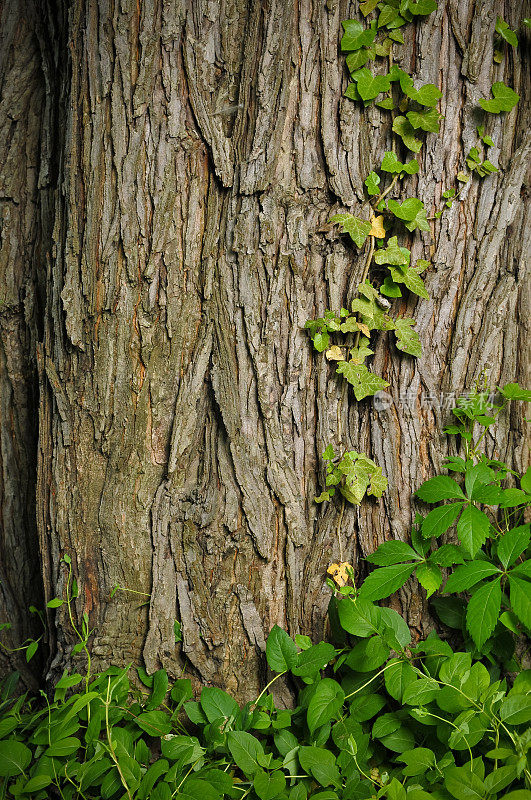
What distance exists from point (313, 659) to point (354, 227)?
50.3 inches

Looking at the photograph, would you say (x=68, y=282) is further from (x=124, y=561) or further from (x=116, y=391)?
(x=124, y=561)

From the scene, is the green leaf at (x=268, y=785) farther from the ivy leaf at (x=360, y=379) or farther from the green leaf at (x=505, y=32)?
the green leaf at (x=505, y=32)

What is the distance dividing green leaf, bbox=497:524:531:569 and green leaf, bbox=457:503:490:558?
57 mm

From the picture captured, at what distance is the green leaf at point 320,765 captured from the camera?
4.74 feet

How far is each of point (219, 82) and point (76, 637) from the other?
1.83 m

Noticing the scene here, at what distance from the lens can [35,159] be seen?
234cm

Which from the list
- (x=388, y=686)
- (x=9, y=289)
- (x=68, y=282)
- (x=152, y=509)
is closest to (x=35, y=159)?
(x=9, y=289)

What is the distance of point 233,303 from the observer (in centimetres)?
176

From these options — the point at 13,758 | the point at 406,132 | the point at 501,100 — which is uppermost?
the point at 501,100

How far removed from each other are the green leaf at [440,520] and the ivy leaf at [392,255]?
2.46 feet

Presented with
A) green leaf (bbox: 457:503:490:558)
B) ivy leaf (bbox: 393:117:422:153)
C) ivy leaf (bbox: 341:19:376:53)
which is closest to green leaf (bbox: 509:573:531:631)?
green leaf (bbox: 457:503:490:558)

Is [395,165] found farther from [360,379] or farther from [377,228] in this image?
[360,379]

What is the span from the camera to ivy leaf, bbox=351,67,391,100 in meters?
1.72

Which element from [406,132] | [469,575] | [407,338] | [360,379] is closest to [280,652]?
[469,575]
